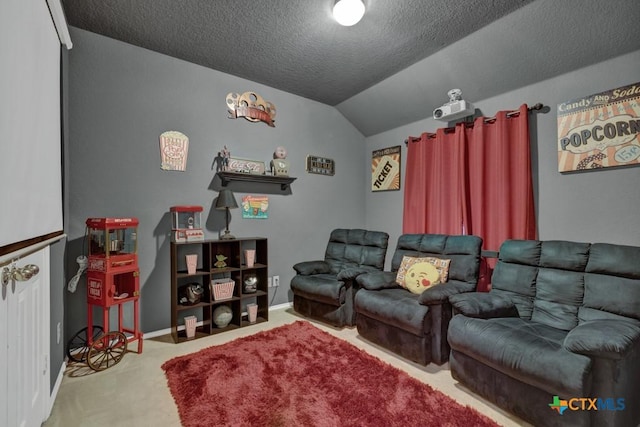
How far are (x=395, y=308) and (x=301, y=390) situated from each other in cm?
96

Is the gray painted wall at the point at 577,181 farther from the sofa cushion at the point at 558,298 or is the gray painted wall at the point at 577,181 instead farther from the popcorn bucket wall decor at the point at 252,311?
the popcorn bucket wall decor at the point at 252,311


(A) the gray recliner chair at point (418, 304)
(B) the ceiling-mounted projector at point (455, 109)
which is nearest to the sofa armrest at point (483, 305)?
(A) the gray recliner chair at point (418, 304)

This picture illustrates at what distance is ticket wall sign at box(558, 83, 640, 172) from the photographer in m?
2.15

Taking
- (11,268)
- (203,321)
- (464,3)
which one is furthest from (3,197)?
(464,3)

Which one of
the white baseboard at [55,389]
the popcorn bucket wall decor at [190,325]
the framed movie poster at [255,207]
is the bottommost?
the white baseboard at [55,389]

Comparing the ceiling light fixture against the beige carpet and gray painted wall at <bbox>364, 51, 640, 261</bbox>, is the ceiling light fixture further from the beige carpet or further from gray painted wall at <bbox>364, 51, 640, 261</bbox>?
the beige carpet

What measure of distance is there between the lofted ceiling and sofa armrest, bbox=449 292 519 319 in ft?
6.89

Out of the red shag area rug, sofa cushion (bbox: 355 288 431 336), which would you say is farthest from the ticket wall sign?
the red shag area rug

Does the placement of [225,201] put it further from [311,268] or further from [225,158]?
[311,268]

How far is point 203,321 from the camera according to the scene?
3.02 meters

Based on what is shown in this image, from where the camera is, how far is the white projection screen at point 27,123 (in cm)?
100

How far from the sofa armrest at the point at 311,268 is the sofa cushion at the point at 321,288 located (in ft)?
0.21

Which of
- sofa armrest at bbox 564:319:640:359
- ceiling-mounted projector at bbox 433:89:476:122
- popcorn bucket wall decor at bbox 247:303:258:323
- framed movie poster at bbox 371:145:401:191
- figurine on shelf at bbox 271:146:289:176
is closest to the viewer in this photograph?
sofa armrest at bbox 564:319:640:359

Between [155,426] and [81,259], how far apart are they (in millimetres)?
1516
